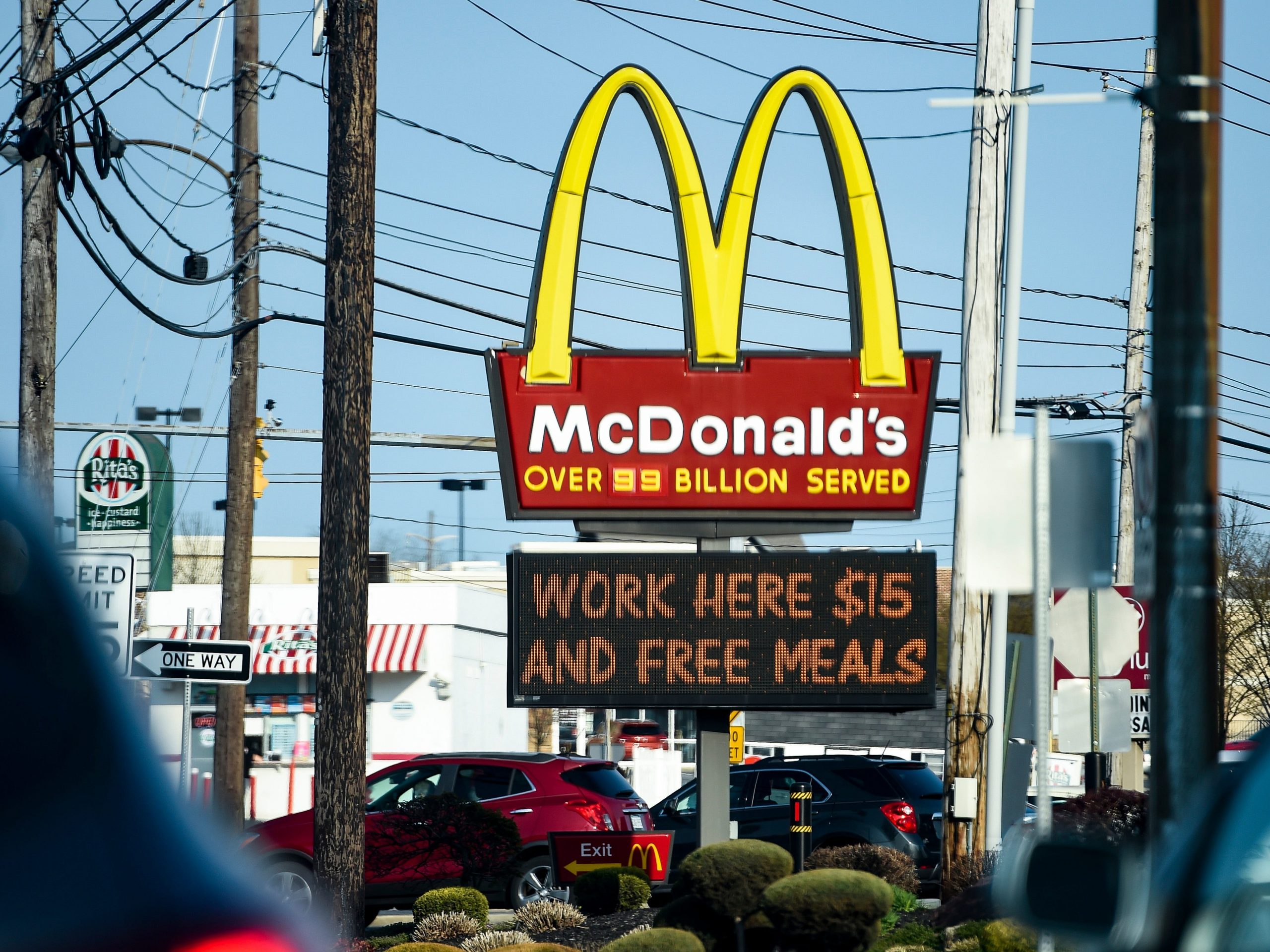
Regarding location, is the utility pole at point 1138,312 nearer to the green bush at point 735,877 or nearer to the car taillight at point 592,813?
the car taillight at point 592,813

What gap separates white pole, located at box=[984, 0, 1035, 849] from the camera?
12.2m

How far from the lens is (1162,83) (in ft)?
17.5

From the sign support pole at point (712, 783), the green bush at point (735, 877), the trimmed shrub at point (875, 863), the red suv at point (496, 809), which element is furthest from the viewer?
the red suv at point (496, 809)

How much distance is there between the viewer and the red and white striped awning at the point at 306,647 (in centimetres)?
3061

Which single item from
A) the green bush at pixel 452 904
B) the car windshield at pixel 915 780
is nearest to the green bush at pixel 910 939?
the green bush at pixel 452 904

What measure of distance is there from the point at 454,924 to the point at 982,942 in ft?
18.4

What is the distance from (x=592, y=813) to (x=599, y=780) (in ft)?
1.65

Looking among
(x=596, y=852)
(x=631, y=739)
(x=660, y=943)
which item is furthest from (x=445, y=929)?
(x=631, y=739)

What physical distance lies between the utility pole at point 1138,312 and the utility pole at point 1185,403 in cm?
1894

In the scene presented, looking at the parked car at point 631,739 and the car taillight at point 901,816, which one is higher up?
the car taillight at point 901,816

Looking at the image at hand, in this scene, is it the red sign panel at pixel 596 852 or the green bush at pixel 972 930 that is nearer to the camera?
the green bush at pixel 972 930

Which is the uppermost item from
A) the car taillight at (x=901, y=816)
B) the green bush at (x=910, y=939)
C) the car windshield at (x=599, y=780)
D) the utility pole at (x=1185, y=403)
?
the utility pole at (x=1185, y=403)

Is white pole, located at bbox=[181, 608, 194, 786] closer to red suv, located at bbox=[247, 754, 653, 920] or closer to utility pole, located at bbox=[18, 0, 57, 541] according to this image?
utility pole, located at bbox=[18, 0, 57, 541]

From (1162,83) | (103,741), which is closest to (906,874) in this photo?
(1162,83)
